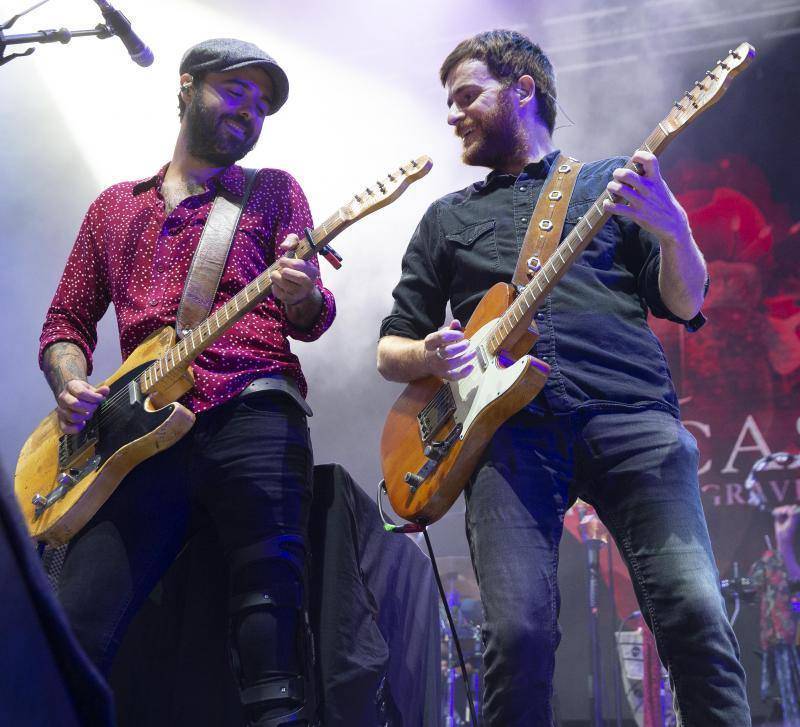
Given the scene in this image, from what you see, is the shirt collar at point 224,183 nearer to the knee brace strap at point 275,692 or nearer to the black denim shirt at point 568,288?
the black denim shirt at point 568,288

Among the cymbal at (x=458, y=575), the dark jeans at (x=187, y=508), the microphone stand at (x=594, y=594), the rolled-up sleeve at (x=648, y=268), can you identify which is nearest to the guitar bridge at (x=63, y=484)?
the dark jeans at (x=187, y=508)

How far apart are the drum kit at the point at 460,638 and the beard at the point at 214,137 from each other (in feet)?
14.4

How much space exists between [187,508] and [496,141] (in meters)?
1.53

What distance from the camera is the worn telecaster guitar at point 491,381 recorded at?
2.22 m

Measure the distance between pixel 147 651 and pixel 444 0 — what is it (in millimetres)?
5479

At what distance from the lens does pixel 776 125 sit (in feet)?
20.5

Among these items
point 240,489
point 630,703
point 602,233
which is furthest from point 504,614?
point 630,703

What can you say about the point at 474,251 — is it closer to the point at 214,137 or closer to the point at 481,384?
the point at 481,384

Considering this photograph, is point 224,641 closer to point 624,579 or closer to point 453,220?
point 453,220

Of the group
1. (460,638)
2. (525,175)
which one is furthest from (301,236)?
(460,638)

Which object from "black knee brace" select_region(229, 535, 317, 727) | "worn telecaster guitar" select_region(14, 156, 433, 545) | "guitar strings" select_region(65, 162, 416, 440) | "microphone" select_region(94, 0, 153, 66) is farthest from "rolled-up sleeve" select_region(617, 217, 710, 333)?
"microphone" select_region(94, 0, 153, 66)

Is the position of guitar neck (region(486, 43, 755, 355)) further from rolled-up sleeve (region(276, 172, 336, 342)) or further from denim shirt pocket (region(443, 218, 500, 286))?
rolled-up sleeve (region(276, 172, 336, 342))

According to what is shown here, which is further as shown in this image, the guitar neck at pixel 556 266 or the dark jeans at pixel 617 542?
the guitar neck at pixel 556 266

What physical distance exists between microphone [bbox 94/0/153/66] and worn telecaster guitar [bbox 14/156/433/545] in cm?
148
